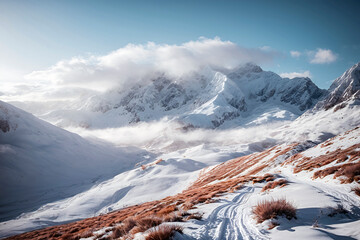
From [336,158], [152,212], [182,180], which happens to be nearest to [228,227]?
[152,212]

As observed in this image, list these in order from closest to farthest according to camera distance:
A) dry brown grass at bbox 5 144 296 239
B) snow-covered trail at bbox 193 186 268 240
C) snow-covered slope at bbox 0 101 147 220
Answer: snow-covered trail at bbox 193 186 268 240 → dry brown grass at bbox 5 144 296 239 → snow-covered slope at bbox 0 101 147 220

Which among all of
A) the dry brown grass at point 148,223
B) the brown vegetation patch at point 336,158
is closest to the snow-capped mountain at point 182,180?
the brown vegetation patch at point 336,158

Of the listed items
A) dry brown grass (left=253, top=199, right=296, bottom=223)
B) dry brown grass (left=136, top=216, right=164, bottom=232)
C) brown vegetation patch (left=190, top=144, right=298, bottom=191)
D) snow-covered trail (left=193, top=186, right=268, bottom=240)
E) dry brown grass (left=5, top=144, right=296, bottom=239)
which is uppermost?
dry brown grass (left=136, top=216, right=164, bottom=232)

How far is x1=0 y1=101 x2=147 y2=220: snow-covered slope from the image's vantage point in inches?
3516

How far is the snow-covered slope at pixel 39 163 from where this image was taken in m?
89.3

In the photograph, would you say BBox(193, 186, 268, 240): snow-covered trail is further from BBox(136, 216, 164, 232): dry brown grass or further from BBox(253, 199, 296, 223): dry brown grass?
BBox(136, 216, 164, 232): dry brown grass

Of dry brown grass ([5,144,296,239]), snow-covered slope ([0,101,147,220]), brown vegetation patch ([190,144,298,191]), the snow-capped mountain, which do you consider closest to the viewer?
the snow-capped mountain

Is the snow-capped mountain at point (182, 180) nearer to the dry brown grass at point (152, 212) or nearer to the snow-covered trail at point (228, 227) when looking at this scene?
the snow-covered trail at point (228, 227)

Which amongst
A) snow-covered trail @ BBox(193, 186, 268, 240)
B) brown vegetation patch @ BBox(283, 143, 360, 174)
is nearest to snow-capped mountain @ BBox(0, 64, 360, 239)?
snow-covered trail @ BBox(193, 186, 268, 240)

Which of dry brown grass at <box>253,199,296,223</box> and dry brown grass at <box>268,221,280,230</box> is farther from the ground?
dry brown grass at <box>253,199,296,223</box>

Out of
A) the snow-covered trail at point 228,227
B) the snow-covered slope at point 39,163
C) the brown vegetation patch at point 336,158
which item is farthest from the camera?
the snow-covered slope at point 39,163

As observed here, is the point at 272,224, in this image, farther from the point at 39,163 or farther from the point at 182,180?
the point at 39,163

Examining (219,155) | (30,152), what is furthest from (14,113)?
(219,155)

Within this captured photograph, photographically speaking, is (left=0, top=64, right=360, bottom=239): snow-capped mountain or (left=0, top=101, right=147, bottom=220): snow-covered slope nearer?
(left=0, top=64, right=360, bottom=239): snow-capped mountain
